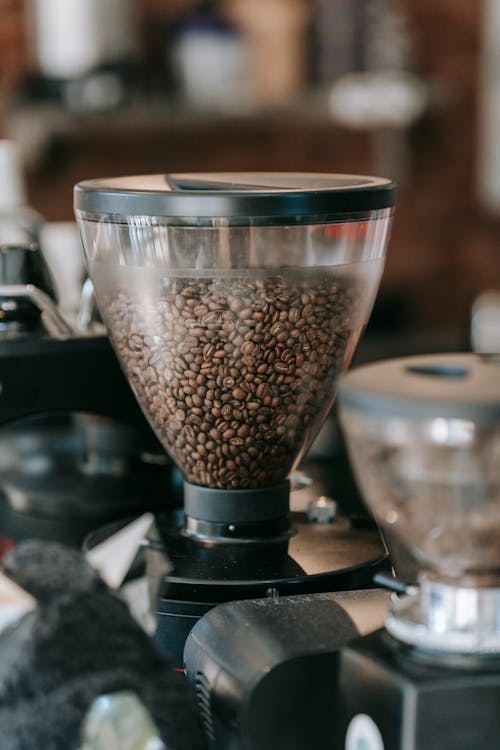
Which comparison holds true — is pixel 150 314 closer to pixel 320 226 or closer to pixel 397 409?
pixel 320 226

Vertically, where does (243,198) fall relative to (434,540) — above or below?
above

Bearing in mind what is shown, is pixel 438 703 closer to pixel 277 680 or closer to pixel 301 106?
pixel 277 680

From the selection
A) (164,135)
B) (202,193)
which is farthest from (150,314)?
(164,135)

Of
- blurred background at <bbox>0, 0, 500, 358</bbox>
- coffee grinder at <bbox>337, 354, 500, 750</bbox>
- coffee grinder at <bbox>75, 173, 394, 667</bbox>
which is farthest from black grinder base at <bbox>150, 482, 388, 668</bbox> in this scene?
blurred background at <bbox>0, 0, 500, 358</bbox>

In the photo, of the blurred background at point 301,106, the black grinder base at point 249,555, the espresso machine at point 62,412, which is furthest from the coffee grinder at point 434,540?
the blurred background at point 301,106

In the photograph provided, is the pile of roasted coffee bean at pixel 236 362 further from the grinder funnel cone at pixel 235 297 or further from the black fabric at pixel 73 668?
the black fabric at pixel 73 668

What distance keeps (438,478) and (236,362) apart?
0.66ft

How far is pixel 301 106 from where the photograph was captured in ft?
9.60

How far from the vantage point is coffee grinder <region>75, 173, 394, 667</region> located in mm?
591

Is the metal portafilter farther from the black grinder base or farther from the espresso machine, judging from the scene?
the espresso machine

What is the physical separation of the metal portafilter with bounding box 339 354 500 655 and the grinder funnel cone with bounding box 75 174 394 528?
0.44ft

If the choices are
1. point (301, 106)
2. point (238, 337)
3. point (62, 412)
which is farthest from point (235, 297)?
point (301, 106)

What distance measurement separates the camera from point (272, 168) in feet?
10.3

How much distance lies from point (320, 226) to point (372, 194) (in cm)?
4
